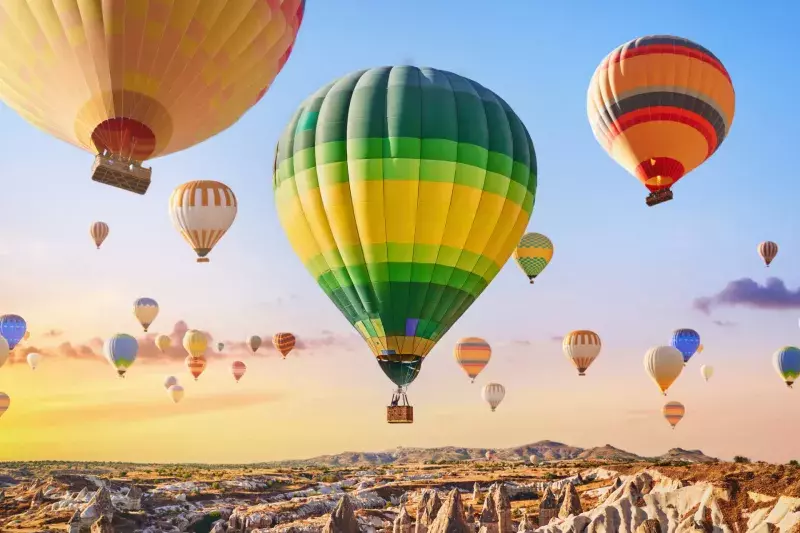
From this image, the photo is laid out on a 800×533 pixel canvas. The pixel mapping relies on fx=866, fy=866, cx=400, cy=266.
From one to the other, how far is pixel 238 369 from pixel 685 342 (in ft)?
163

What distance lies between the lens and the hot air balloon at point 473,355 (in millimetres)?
75562

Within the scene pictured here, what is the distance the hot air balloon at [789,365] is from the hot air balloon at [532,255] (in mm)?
25651

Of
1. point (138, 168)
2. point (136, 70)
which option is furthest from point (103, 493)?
point (136, 70)

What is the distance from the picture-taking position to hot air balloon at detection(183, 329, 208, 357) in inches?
3597

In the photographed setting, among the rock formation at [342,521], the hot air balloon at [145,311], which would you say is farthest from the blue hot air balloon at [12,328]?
the rock formation at [342,521]

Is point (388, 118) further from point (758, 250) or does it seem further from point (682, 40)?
point (758, 250)

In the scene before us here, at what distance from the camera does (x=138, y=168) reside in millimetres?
32438

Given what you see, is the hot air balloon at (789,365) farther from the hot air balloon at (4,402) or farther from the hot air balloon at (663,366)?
the hot air balloon at (4,402)

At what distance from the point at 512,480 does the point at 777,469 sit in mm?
49981

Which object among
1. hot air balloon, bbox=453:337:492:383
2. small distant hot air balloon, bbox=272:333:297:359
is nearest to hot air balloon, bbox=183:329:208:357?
small distant hot air balloon, bbox=272:333:297:359

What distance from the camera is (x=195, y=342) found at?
91375 mm

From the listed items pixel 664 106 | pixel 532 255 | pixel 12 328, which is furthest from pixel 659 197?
pixel 12 328

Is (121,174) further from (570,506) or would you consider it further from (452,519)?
(570,506)

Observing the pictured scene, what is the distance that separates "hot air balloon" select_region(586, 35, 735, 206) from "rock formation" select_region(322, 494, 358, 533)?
25197 mm
